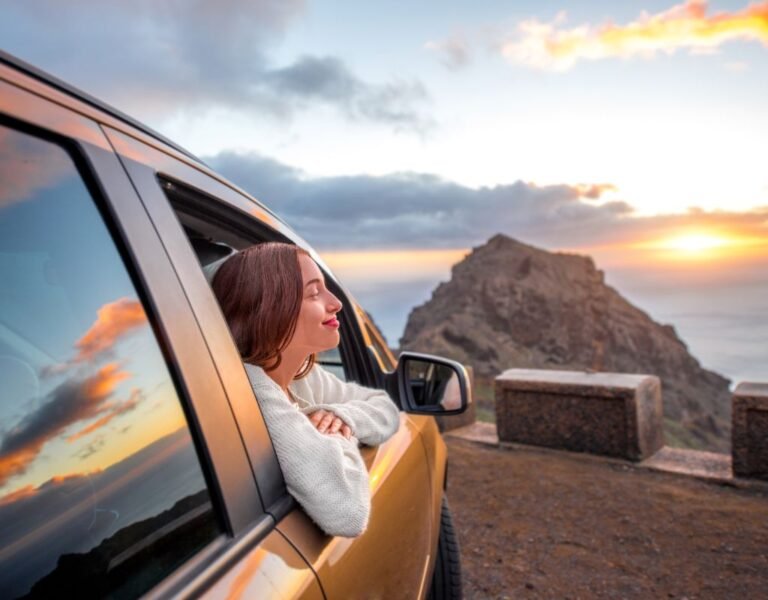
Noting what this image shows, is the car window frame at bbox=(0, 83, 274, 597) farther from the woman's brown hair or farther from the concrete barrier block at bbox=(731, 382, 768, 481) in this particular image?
the concrete barrier block at bbox=(731, 382, 768, 481)

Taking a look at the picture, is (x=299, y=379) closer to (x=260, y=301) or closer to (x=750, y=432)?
(x=260, y=301)

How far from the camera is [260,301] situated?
54.5 inches

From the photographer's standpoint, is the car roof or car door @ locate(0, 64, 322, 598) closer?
car door @ locate(0, 64, 322, 598)

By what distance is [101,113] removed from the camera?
96 cm

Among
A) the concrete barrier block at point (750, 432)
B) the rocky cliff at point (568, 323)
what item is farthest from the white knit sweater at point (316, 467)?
the rocky cliff at point (568, 323)

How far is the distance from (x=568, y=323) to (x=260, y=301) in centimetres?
2879

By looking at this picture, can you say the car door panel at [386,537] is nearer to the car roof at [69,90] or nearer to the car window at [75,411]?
the car window at [75,411]

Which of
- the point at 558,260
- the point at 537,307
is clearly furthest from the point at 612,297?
the point at 537,307

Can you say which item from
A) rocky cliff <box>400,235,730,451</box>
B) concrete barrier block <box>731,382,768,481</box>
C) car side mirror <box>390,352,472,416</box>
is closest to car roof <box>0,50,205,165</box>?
car side mirror <box>390,352,472,416</box>

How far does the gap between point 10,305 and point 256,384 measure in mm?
551

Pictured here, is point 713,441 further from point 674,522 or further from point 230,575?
point 230,575

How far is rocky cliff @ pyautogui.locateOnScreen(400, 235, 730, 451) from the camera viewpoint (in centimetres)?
2405

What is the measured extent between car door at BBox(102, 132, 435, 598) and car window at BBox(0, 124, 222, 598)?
0.49 feet

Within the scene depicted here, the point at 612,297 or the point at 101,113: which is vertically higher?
the point at 101,113
